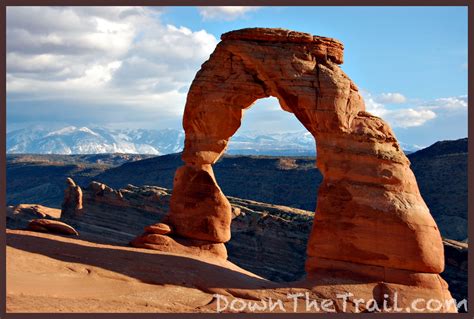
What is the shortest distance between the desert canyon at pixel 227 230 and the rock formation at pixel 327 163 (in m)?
0.04

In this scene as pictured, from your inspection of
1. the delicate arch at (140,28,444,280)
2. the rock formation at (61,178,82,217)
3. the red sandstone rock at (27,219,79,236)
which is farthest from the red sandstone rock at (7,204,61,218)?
the delicate arch at (140,28,444,280)

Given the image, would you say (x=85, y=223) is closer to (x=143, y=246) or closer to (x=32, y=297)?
(x=143, y=246)

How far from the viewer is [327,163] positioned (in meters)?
22.4

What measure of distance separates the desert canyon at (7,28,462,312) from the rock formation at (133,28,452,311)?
4cm

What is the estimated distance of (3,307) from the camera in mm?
16078

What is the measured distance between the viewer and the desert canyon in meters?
19.4

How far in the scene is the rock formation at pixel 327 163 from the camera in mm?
21297

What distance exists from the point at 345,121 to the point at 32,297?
10.9 metres

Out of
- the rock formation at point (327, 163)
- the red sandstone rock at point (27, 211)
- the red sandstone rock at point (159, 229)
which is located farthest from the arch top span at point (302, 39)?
the red sandstone rock at point (27, 211)

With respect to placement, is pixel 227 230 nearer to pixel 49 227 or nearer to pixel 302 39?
pixel 49 227

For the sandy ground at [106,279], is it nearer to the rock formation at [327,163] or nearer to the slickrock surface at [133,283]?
the slickrock surface at [133,283]

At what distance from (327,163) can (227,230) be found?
520 cm

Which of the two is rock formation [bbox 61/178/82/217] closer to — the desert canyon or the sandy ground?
the desert canyon

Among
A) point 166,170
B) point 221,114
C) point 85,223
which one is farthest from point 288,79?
point 166,170
